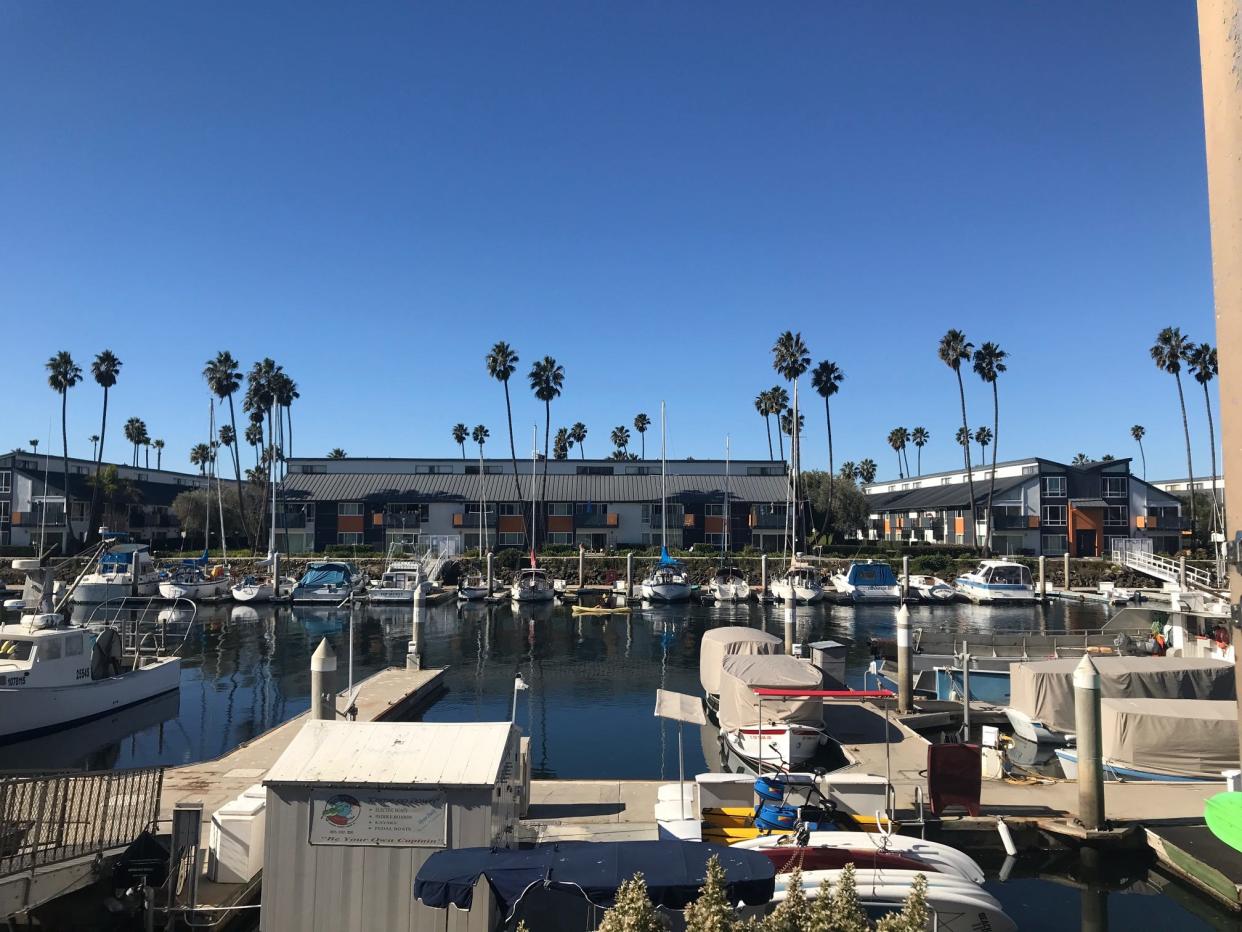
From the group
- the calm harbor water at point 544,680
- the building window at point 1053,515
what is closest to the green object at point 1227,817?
the calm harbor water at point 544,680

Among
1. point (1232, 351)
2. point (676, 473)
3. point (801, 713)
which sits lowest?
point (801, 713)

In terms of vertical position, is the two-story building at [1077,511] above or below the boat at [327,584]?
above

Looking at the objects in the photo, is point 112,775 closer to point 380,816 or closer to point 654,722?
point 380,816

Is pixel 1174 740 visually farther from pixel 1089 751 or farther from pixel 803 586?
pixel 803 586

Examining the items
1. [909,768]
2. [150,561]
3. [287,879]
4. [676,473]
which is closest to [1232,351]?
[287,879]

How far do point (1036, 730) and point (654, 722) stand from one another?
42.8 ft

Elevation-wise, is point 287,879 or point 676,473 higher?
point 676,473

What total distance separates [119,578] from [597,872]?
249 feet

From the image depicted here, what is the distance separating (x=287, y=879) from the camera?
36.7 feet

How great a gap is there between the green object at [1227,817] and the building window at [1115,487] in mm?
91840

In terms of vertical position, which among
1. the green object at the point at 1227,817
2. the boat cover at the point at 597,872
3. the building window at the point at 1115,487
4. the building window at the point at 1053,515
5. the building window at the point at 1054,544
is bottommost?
the boat cover at the point at 597,872

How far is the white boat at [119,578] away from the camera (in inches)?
2803

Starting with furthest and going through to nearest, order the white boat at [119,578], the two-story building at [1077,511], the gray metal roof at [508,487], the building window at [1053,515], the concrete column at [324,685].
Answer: the gray metal roof at [508,487], the building window at [1053,515], the two-story building at [1077,511], the white boat at [119,578], the concrete column at [324,685]

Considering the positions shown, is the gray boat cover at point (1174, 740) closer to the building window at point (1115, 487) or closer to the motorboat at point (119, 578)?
the motorboat at point (119, 578)
